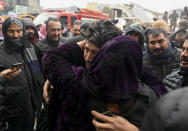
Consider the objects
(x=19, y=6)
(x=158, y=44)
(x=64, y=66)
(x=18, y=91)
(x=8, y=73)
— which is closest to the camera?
(x=64, y=66)

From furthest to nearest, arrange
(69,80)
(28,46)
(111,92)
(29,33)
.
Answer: (29,33), (28,46), (69,80), (111,92)

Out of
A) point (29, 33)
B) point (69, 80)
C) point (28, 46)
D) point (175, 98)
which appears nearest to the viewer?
point (175, 98)

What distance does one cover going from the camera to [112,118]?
0.88 meters

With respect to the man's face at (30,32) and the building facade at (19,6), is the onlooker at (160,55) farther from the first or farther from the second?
the building facade at (19,6)

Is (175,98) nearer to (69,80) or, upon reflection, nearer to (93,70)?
(93,70)

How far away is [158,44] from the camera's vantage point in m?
2.75

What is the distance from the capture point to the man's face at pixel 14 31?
247 cm

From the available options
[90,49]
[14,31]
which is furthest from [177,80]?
[14,31]

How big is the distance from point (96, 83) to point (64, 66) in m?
0.31

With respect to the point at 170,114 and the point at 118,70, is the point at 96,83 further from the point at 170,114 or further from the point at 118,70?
the point at 170,114

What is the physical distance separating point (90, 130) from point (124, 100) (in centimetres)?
35

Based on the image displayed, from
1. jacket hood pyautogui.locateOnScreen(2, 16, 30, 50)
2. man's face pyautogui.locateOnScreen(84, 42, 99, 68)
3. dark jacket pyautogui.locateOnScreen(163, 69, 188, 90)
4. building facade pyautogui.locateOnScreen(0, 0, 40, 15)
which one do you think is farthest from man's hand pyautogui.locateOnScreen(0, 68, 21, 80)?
building facade pyautogui.locateOnScreen(0, 0, 40, 15)

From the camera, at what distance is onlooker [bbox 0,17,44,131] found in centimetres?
214

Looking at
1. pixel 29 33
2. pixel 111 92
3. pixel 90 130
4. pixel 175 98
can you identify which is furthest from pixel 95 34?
pixel 29 33
